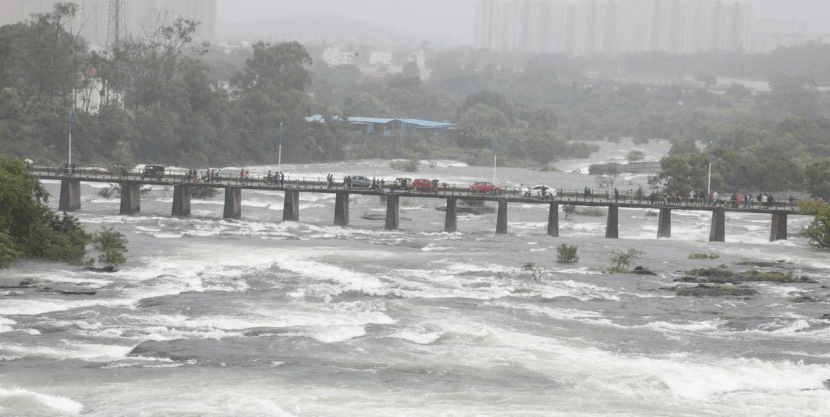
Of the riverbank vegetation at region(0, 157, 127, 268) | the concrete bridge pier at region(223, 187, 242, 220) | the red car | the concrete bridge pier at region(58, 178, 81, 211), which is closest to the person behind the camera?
the riverbank vegetation at region(0, 157, 127, 268)

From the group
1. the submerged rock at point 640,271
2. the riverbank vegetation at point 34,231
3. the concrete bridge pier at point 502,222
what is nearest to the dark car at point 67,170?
the riverbank vegetation at point 34,231

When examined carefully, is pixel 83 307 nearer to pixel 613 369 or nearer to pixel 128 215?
pixel 613 369

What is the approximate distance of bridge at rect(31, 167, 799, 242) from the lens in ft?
295

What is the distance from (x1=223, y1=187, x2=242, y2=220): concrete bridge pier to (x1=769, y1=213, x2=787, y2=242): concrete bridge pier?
37.9 metres

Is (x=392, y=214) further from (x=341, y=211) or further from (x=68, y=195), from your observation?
(x=68, y=195)

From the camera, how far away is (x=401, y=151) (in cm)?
18575

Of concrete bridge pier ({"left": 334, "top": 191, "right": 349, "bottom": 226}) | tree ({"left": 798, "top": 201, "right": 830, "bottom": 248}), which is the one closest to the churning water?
tree ({"left": 798, "top": 201, "right": 830, "bottom": 248})

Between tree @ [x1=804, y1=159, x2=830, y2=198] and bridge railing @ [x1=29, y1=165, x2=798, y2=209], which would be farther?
tree @ [x1=804, y1=159, x2=830, y2=198]

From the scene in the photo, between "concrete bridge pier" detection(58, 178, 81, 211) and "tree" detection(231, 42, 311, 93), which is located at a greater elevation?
"tree" detection(231, 42, 311, 93)

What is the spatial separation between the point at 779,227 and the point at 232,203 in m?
38.7

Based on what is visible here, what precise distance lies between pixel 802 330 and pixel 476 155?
13634 cm

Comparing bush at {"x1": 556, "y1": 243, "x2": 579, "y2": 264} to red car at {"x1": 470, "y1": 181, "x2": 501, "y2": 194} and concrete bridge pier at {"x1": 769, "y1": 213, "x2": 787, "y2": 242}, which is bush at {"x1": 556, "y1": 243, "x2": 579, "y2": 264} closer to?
red car at {"x1": 470, "y1": 181, "x2": 501, "y2": 194}

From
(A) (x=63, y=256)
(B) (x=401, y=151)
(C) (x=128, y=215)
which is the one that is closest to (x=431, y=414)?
(A) (x=63, y=256)

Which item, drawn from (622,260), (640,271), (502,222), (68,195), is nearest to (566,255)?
(622,260)
